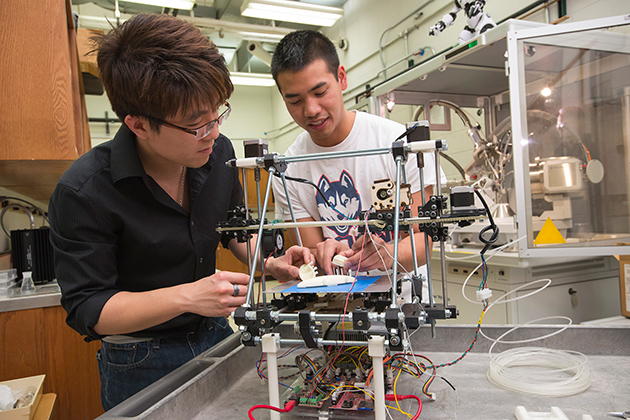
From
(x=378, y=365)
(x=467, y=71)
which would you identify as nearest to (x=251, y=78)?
(x=467, y=71)

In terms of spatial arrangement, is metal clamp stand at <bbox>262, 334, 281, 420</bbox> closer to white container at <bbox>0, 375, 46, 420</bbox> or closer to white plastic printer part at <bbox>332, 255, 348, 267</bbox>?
white plastic printer part at <bbox>332, 255, 348, 267</bbox>

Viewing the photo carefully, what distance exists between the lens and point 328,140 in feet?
4.76

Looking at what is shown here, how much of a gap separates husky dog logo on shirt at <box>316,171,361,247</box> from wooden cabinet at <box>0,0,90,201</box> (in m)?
1.11

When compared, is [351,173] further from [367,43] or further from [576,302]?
[367,43]

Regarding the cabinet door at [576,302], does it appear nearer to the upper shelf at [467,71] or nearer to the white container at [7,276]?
the upper shelf at [467,71]

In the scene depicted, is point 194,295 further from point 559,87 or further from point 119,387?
point 559,87

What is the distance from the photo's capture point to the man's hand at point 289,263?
1008mm

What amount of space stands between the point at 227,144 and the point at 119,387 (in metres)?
0.68

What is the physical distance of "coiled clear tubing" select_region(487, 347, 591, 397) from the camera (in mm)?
779

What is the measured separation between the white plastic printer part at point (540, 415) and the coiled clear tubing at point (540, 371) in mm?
94

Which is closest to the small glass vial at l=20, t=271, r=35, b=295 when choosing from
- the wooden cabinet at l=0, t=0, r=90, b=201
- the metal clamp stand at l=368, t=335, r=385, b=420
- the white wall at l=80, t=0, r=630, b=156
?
the wooden cabinet at l=0, t=0, r=90, b=201

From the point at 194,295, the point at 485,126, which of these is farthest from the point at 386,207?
the point at 485,126

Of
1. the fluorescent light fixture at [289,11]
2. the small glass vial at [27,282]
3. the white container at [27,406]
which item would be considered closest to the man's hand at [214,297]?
the white container at [27,406]

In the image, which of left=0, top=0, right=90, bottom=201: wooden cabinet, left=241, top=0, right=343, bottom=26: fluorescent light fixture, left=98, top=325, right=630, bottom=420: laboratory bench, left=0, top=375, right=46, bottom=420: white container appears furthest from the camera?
left=241, top=0, right=343, bottom=26: fluorescent light fixture
